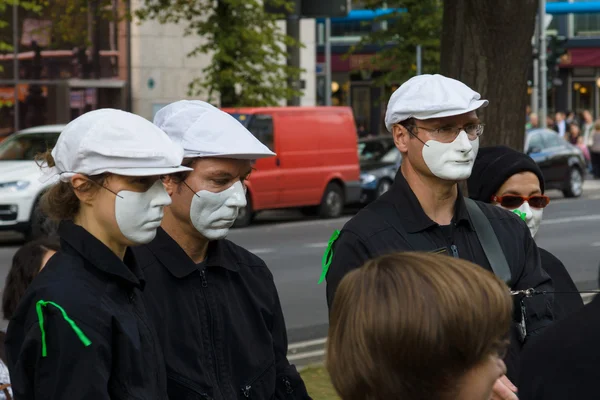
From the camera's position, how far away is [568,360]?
217cm

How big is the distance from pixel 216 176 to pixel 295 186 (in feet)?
56.9

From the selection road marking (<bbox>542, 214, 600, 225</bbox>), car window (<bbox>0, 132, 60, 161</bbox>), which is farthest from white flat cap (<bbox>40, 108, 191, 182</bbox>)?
road marking (<bbox>542, 214, 600, 225</bbox>)

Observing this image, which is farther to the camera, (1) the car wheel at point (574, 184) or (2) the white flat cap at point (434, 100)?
(1) the car wheel at point (574, 184)

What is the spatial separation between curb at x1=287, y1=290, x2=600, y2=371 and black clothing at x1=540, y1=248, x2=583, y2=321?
4189 mm

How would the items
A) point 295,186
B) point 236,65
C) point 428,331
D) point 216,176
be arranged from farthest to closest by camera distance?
1. point 236,65
2. point 295,186
3. point 216,176
4. point 428,331

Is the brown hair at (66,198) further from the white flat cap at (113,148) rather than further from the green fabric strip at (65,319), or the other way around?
the green fabric strip at (65,319)

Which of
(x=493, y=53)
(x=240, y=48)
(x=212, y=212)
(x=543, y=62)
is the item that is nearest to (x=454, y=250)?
(x=212, y=212)

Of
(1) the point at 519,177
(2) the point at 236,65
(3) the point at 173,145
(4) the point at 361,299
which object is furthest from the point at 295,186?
(4) the point at 361,299

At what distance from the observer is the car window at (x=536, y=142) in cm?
2599

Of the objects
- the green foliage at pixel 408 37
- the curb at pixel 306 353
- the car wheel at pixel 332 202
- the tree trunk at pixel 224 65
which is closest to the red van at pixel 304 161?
the car wheel at pixel 332 202

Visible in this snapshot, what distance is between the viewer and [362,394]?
226 cm

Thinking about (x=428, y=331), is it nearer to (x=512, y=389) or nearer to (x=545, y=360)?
(x=545, y=360)

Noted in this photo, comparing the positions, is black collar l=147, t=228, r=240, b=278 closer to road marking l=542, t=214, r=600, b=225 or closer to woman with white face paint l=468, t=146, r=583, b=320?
woman with white face paint l=468, t=146, r=583, b=320

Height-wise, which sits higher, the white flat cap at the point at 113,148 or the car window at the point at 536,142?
the white flat cap at the point at 113,148
